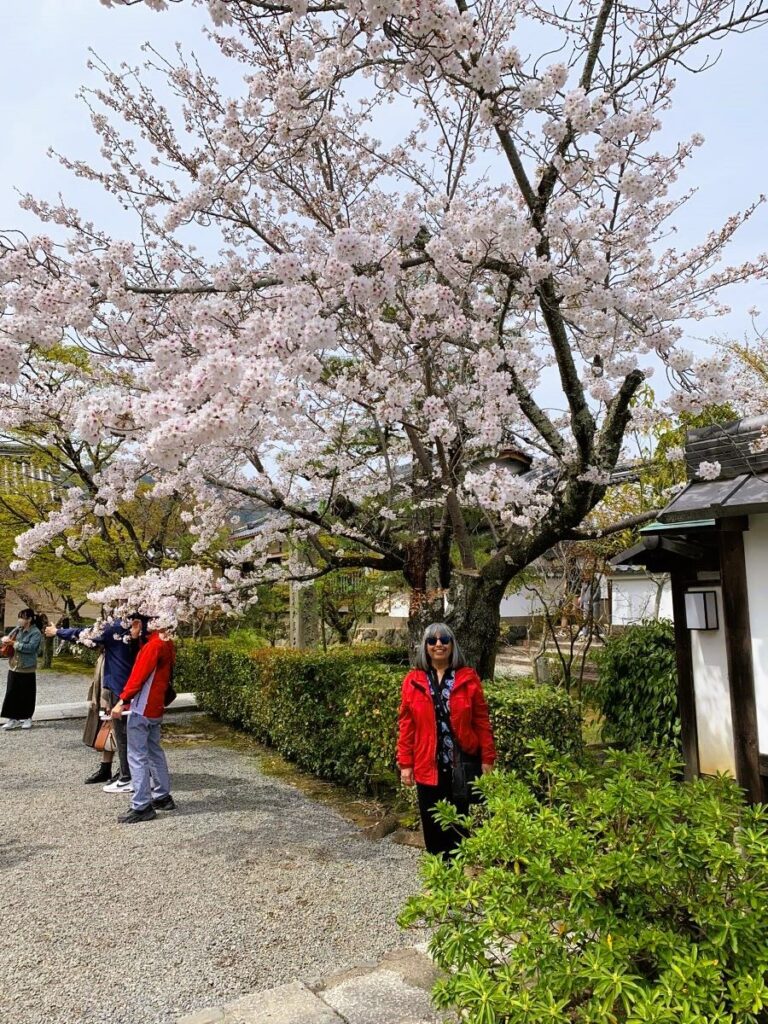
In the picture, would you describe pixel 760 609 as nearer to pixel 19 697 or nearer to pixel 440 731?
pixel 440 731

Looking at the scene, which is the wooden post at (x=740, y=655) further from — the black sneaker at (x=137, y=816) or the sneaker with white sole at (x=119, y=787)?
the sneaker with white sole at (x=119, y=787)

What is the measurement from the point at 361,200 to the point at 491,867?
5242mm

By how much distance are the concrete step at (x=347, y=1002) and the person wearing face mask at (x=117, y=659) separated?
3.81 meters

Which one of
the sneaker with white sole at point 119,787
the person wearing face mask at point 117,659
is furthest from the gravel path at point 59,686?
the person wearing face mask at point 117,659

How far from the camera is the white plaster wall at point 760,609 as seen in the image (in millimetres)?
4414

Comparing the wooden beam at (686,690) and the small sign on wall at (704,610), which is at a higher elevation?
the small sign on wall at (704,610)

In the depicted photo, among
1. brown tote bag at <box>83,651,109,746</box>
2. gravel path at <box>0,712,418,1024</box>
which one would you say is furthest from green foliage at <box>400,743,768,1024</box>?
brown tote bag at <box>83,651,109,746</box>

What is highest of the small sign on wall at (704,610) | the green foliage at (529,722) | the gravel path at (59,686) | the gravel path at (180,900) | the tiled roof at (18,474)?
the tiled roof at (18,474)

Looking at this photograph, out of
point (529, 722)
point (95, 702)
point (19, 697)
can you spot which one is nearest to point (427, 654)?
point (529, 722)

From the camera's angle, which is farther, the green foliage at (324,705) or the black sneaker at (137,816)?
the green foliage at (324,705)

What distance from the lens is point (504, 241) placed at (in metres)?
4.01

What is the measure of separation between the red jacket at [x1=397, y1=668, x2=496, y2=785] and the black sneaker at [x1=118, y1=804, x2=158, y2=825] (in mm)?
2812

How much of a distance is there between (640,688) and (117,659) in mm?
5164

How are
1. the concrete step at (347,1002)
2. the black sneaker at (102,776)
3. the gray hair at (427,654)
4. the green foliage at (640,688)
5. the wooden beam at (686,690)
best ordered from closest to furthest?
the concrete step at (347,1002)
the gray hair at (427,654)
the wooden beam at (686,690)
the green foliage at (640,688)
the black sneaker at (102,776)
